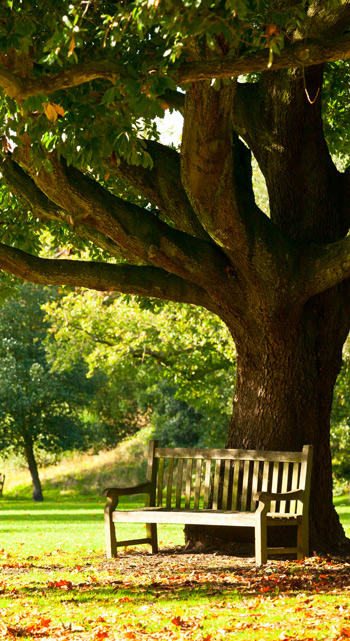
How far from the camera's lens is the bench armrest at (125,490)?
392 inches

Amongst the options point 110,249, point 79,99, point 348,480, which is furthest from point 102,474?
point 79,99

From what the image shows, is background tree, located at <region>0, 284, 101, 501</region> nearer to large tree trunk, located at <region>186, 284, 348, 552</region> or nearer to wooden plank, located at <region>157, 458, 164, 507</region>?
wooden plank, located at <region>157, 458, 164, 507</region>

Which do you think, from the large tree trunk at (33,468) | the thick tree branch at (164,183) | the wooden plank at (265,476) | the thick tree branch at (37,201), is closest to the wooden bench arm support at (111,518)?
the wooden plank at (265,476)

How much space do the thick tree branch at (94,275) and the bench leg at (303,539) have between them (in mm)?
2700

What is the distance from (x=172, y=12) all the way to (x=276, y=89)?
14.2ft

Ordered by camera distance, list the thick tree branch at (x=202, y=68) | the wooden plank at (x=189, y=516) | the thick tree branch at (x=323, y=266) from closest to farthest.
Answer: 1. the thick tree branch at (x=202, y=68)
2. the wooden plank at (x=189, y=516)
3. the thick tree branch at (x=323, y=266)

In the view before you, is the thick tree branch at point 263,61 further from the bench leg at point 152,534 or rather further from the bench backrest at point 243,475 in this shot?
the bench leg at point 152,534

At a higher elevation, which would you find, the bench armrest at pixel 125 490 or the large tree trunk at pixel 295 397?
the large tree trunk at pixel 295 397

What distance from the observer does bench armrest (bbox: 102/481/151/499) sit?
9.95 metres

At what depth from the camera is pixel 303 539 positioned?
9.09 m

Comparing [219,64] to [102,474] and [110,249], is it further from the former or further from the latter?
[102,474]

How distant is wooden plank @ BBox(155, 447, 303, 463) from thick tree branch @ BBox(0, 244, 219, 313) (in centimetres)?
173

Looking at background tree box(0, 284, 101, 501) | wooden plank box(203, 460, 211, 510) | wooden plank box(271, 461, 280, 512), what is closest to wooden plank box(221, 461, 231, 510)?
wooden plank box(203, 460, 211, 510)

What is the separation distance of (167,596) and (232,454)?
2.86 metres
